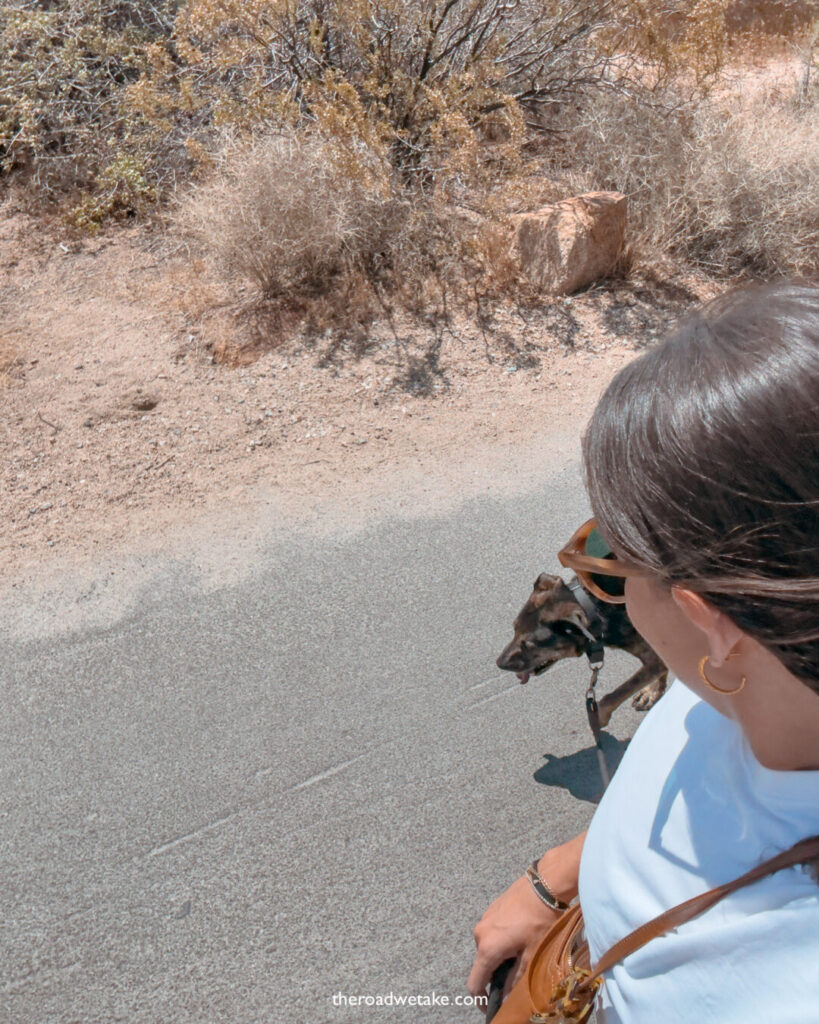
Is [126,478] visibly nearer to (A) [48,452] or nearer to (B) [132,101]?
(A) [48,452]

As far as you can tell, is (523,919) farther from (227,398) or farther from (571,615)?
(227,398)

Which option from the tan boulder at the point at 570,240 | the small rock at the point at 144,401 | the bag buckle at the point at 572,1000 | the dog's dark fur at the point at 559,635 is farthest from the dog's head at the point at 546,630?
the tan boulder at the point at 570,240

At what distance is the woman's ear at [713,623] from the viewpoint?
2.71ft

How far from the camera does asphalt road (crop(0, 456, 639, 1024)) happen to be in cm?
223

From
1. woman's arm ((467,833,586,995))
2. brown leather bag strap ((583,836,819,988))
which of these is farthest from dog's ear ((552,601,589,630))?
brown leather bag strap ((583,836,819,988))

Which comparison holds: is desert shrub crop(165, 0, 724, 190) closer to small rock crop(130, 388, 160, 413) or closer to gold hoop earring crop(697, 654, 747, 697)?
small rock crop(130, 388, 160, 413)

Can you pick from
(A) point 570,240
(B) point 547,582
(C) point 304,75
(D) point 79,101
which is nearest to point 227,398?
(A) point 570,240

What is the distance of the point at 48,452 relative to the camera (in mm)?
4238

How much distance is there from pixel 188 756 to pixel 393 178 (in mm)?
4341

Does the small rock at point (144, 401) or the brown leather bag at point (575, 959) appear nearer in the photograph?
the brown leather bag at point (575, 959)

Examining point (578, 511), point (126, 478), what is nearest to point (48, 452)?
point (126, 478)

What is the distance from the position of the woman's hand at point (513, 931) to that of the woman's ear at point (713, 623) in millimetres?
717

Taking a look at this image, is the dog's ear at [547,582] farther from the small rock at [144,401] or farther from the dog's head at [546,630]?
the small rock at [144,401]

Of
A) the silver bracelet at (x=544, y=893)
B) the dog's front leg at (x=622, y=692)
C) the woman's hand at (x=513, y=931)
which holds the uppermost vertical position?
the silver bracelet at (x=544, y=893)
